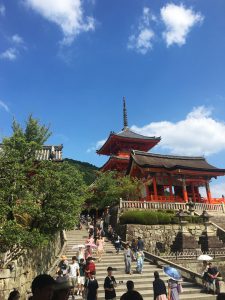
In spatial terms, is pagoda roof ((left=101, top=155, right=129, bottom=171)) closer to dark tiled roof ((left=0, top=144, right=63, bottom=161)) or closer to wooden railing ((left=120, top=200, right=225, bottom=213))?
dark tiled roof ((left=0, top=144, right=63, bottom=161))

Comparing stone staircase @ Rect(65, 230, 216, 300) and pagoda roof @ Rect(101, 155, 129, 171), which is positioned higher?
pagoda roof @ Rect(101, 155, 129, 171)

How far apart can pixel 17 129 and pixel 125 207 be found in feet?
36.5

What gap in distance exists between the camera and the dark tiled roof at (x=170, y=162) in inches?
1278

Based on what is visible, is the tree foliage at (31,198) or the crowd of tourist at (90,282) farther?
the tree foliage at (31,198)

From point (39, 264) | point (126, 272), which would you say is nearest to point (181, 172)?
point (126, 272)

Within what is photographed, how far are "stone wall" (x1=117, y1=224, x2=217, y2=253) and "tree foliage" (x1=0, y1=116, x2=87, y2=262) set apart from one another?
29.2ft

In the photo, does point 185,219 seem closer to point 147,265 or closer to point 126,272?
point 147,265

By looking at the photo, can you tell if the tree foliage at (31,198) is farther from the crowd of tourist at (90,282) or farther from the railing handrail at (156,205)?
the railing handrail at (156,205)

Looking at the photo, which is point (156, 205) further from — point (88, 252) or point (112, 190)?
point (88, 252)

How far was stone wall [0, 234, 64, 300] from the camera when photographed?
10.4m

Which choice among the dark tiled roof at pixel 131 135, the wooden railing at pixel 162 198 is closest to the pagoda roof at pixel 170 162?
the wooden railing at pixel 162 198

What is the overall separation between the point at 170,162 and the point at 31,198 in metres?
26.0

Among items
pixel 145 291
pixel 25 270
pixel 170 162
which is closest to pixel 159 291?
pixel 145 291

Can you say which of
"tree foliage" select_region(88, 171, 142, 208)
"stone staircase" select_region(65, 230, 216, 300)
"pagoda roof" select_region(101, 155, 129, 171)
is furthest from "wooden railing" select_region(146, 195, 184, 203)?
"stone staircase" select_region(65, 230, 216, 300)
